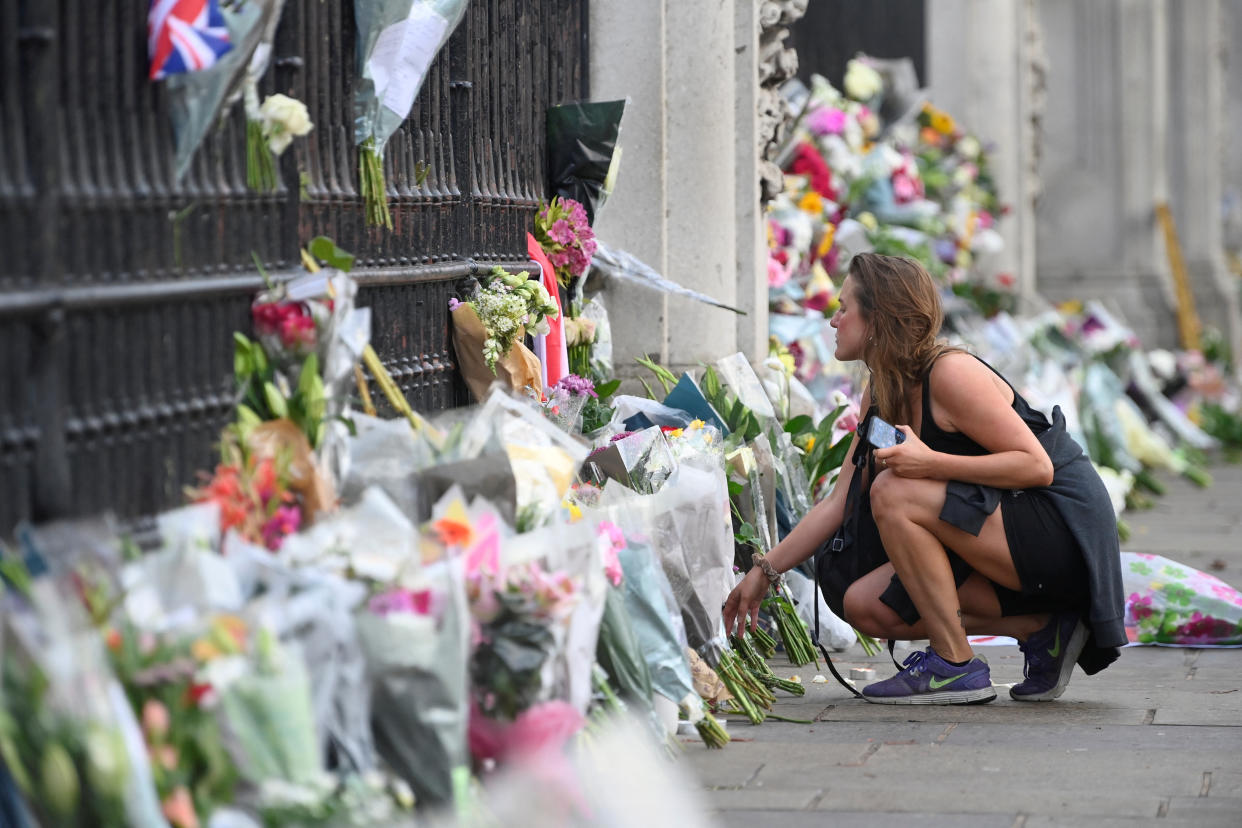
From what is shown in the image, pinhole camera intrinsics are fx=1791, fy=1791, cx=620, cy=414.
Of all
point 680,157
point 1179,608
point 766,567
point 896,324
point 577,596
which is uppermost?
point 680,157

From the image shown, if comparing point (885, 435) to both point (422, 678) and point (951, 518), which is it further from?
point (422, 678)

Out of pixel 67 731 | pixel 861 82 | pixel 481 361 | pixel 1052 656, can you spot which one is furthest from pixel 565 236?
pixel 861 82

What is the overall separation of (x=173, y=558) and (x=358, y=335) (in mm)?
850

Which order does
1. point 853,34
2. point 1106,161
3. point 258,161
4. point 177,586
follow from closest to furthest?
1. point 177,586
2. point 258,161
3. point 853,34
4. point 1106,161

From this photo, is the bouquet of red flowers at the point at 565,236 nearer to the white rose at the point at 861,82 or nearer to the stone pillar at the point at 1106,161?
the white rose at the point at 861,82

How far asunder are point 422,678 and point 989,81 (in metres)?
9.46

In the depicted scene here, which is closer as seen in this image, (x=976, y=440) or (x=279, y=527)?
(x=279, y=527)

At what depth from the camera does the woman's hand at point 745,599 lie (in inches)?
176

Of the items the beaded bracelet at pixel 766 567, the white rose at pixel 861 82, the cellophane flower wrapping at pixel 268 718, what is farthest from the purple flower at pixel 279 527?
the white rose at pixel 861 82

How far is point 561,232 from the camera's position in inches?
215

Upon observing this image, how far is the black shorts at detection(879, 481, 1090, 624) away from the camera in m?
4.46

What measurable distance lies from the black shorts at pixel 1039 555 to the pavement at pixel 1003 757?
285 millimetres

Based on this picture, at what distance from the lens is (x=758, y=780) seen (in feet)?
12.5

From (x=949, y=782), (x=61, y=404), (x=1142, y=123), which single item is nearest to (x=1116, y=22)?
(x=1142, y=123)
